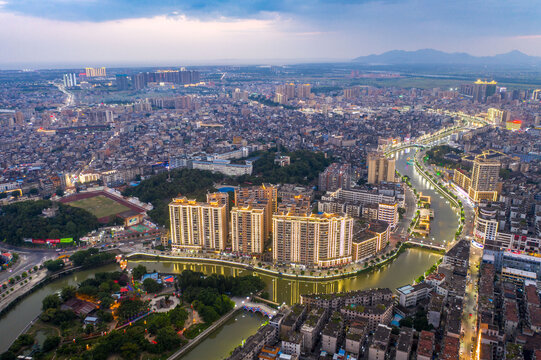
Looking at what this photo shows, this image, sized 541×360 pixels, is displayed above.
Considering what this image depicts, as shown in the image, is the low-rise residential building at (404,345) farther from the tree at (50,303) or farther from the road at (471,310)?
the tree at (50,303)

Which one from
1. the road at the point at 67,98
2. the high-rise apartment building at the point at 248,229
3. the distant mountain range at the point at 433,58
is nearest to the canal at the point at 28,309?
the high-rise apartment building at the point at 248,229

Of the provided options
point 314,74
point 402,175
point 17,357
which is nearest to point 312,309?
point 17,357

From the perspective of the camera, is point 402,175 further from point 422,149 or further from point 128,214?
point 128,214

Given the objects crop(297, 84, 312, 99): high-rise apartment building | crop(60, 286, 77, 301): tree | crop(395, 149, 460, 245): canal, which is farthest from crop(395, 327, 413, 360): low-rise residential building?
crop(297, 84, 312, 99): high-rise apartment building

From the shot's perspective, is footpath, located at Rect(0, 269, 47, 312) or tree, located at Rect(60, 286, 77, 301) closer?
tree, located at Rect(60, 286, 77, 301)

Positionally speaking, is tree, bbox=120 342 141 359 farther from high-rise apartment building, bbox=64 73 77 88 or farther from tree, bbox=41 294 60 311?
high-rise apartment building, bbox=64 73 77 88

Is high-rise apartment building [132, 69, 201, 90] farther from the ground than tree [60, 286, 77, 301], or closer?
farther from the ground

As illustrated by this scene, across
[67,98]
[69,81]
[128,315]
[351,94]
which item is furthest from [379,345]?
[69,81]

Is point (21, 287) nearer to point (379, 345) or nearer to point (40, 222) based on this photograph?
point (40, 222)
